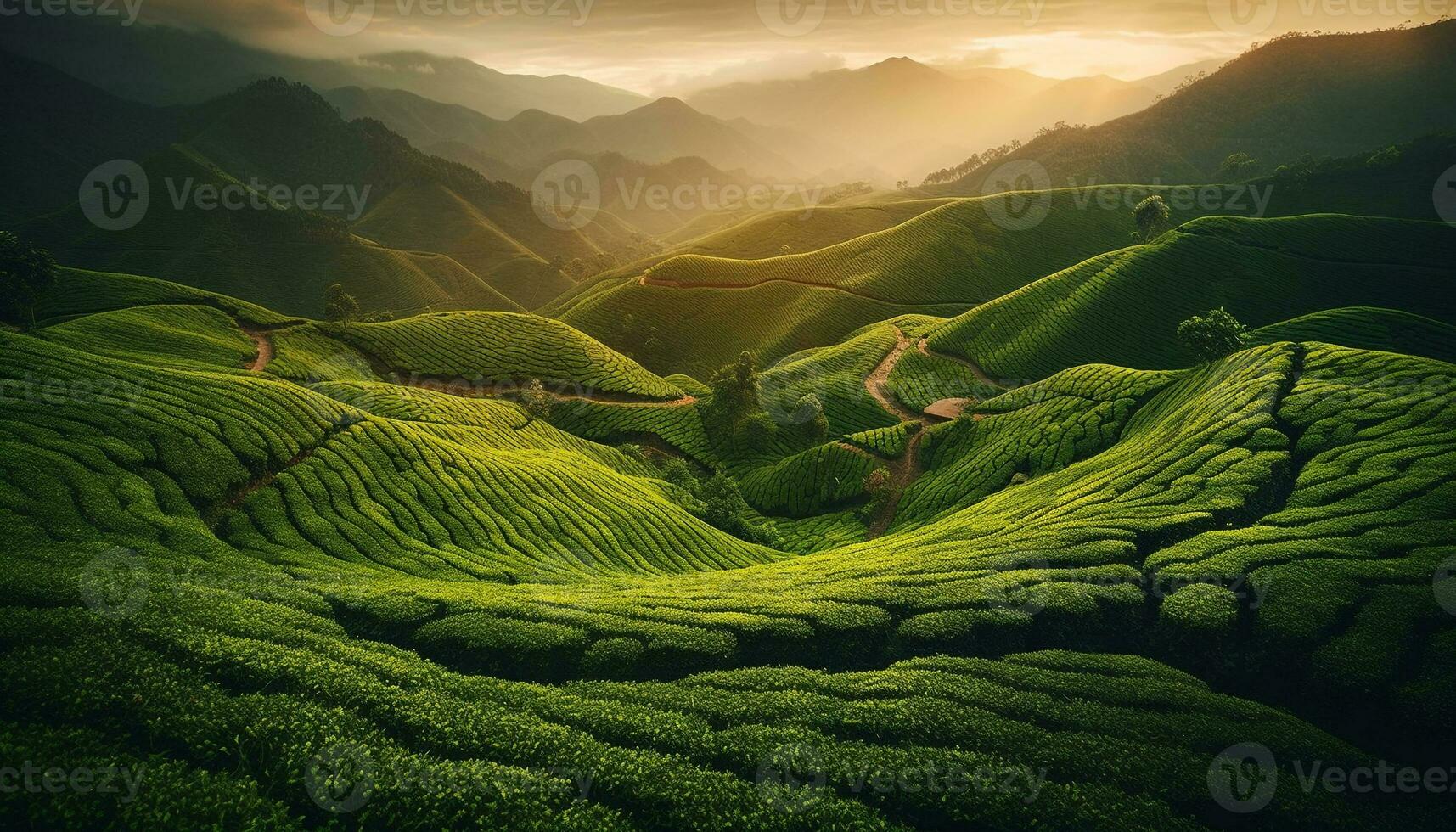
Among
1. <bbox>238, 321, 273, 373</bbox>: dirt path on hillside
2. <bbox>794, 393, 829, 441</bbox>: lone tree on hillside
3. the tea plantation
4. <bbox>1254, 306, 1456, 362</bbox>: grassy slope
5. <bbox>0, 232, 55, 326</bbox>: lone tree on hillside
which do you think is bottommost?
<bbox>794, 393, 829, 441</bbox>: lone tree on hillside

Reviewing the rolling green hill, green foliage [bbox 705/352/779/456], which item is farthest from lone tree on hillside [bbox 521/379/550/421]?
the rolling green hill

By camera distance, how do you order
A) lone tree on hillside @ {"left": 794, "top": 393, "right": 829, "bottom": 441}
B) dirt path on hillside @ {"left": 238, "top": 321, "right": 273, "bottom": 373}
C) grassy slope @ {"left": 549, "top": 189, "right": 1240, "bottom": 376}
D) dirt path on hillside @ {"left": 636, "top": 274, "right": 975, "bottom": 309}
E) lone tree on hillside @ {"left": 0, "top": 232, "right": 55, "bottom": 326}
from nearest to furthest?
lone tree on hillside @ {"left": 0, "top": 232, "right": 55, "bottom": 326} → dirt path on hillside @ {"left": 238, "top": 321, "right": 273, "bottom": 373} → lone tree on hillside @ {"left": 794, "top": 393, "right": 829, "bottom": 441} → grassy slope @ {"left": 549, "top": 189, "right": 1240, "bottom": 376} → dirt path on hillside @ {"left": 636, "top": 274, "right": 975, "bottom": 309}

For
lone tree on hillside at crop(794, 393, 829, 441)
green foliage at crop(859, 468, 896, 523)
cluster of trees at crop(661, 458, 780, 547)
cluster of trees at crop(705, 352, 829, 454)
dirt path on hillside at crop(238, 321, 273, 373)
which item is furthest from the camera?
cluster of trees at crop(705, 352, 829, 454)

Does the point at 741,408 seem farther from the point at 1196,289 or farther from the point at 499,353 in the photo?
the point at 1196,289

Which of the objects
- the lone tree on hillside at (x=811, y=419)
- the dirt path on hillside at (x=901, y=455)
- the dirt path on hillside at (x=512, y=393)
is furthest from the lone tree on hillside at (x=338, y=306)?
the dirt path on hillside at (x=901, y=455)

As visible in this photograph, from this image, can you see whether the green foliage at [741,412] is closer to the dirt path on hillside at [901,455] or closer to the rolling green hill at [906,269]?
the dirt path on hillside at [901,455]

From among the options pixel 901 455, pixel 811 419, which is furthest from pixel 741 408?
pixel 901 455

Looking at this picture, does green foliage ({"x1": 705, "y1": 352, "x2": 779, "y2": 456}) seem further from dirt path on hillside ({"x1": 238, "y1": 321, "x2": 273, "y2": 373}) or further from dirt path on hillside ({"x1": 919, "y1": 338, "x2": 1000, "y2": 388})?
dirt path on hillside ({"x1": 238, "y1": 321, "x2": 273, "y2": 373})
